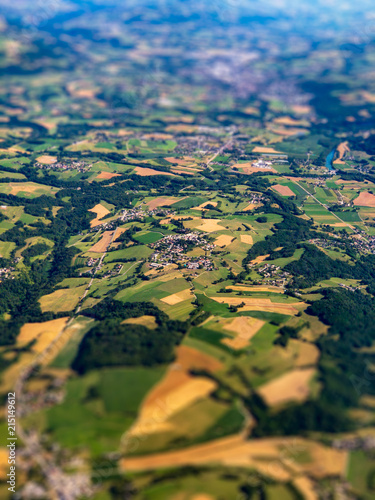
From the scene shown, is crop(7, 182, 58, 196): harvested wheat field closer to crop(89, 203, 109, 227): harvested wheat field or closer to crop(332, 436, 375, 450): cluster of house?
crop(89, 203, 109, 227): harvested wheat field

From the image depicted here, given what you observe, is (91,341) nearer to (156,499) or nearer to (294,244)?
(156,499)

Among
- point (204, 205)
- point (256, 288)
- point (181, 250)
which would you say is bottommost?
point (204, 205)

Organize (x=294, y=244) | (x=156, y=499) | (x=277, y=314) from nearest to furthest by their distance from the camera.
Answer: (x=156, y=499)
(x=277, y=314)
(x=294, y=244)

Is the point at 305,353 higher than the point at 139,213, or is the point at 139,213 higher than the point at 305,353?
the point at 305,353

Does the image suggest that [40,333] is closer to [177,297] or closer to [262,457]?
[177,297]

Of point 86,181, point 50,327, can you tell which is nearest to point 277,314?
point 50,327

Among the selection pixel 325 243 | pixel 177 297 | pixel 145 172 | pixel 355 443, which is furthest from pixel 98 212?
pixel 355 443
